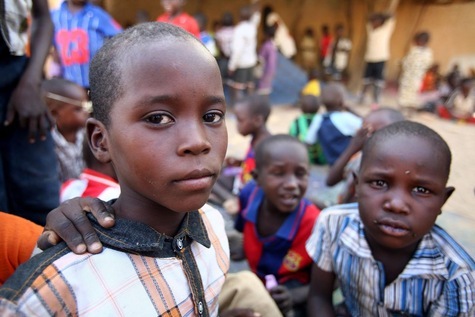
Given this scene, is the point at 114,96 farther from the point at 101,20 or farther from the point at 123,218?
the point at 101,20

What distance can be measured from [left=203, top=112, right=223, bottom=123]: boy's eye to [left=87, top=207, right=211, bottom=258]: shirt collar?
303 mm

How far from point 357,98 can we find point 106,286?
9077 mm

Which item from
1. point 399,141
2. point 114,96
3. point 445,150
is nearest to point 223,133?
point 114,96

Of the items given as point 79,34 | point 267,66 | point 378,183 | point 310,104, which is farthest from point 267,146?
point 267,66

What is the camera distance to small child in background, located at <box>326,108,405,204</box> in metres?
2.44

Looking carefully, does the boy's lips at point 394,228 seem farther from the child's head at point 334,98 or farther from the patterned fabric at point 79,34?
the patterned fabric at point 79,34

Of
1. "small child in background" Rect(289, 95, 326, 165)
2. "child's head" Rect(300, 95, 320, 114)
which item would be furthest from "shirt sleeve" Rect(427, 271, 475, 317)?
"child's head" Rect(300, 95, 320, 114)

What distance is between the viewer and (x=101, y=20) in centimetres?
408

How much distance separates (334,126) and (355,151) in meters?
1.28

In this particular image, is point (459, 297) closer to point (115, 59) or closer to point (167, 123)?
point (167, 123)

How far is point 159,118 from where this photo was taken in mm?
824

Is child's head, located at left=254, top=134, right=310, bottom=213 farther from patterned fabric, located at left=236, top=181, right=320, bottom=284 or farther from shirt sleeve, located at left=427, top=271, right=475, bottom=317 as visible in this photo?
shirt sleeve, located at left=427, top=271, right=475, bottom=317

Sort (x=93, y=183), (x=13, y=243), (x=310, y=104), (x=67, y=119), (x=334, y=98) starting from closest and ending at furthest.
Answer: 1. (x=13, y=243)
2. (x=93, y=183)
3. (x=67, y=119)
4. (x=334, y=98)
5. (x=310, y=104)

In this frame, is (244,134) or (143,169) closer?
(143,169)
